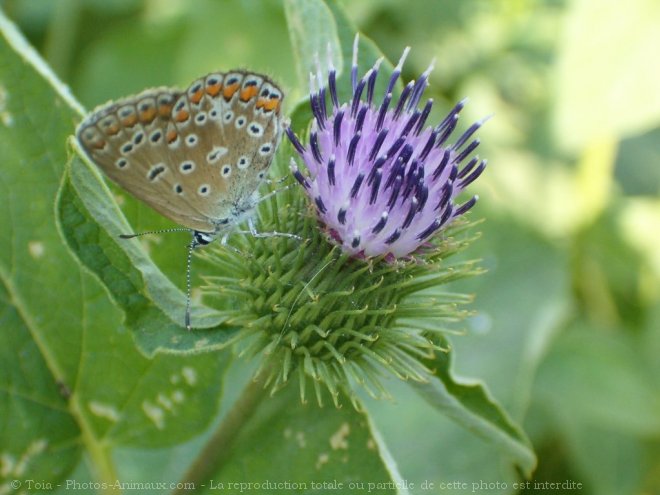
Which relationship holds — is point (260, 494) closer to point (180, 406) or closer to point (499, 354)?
point (180, 406)

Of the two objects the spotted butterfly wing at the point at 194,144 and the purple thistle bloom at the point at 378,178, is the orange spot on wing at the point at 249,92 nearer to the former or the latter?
the spotted butterfly wing at the point at 194,144

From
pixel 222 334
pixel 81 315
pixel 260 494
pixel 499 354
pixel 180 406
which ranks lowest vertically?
pixel 499 354

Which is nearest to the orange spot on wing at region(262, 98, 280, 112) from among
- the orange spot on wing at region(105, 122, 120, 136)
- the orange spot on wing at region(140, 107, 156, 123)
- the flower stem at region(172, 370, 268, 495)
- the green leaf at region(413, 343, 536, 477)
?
the orange spot on wing at region(140, 107, 156, 123)

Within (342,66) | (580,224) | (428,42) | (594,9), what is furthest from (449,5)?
(342,66)

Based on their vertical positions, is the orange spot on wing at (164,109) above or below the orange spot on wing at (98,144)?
below

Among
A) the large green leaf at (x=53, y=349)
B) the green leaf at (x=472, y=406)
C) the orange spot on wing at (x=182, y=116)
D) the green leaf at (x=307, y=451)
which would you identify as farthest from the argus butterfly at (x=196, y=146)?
the green leaf at (x=472, y=406)

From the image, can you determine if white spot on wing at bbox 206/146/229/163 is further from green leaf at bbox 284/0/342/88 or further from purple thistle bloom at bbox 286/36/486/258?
green leaf at bbox 284/0/342/88
